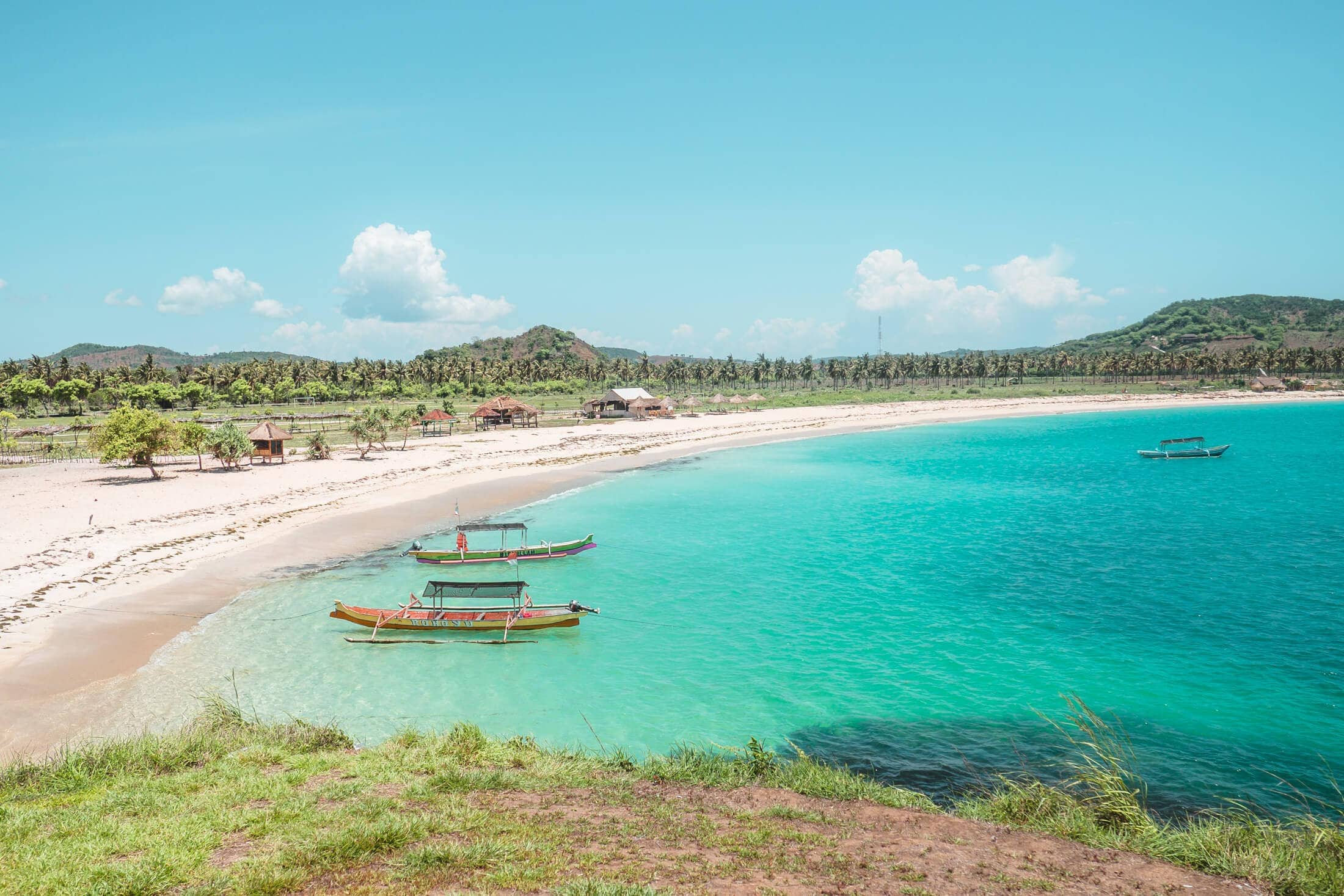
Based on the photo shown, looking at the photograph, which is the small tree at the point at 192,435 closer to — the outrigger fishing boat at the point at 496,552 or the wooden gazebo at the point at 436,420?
the wooden gazebo at the point at 436,420

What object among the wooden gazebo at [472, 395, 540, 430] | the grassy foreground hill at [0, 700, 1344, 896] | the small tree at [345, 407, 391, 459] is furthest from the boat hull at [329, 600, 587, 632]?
the wooden gazebo at [472, 395, 540, 430]

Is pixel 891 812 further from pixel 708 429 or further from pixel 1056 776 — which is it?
pixel 708 429

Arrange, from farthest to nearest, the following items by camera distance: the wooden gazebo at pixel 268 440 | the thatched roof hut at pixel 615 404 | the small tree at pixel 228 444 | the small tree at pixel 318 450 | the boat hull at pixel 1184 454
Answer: the thatched roof hut at pixel 615 404, the boat hull at pixel 1184 454, the small tree at pixel 318 450, the wooden gazebo at pixel 268 440, the small tree at pixel 228 444

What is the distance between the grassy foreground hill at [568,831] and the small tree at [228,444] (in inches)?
1632

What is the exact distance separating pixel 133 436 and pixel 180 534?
16968mm

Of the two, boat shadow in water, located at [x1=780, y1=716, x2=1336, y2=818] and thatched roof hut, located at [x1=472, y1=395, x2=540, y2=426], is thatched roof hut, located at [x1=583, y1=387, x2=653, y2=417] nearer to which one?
thatched roof hut, located at [x1=472, y1=395, x2=540, y2=426]

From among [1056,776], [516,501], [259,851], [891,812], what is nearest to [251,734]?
[259,851]

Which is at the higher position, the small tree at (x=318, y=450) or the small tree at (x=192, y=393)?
the small tree at (x=192, y=393)

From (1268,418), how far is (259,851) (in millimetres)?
125492

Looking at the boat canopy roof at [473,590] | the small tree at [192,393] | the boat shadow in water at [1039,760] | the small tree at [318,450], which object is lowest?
the boat shadow in water at [1039,760]

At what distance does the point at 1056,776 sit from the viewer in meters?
13.4

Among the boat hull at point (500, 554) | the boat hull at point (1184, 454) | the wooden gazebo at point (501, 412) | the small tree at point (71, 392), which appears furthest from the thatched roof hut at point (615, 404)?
the small tree at point (71, 392)

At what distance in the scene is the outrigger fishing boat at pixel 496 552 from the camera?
1157 inches

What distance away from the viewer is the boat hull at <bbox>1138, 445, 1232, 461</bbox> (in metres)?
61.8
